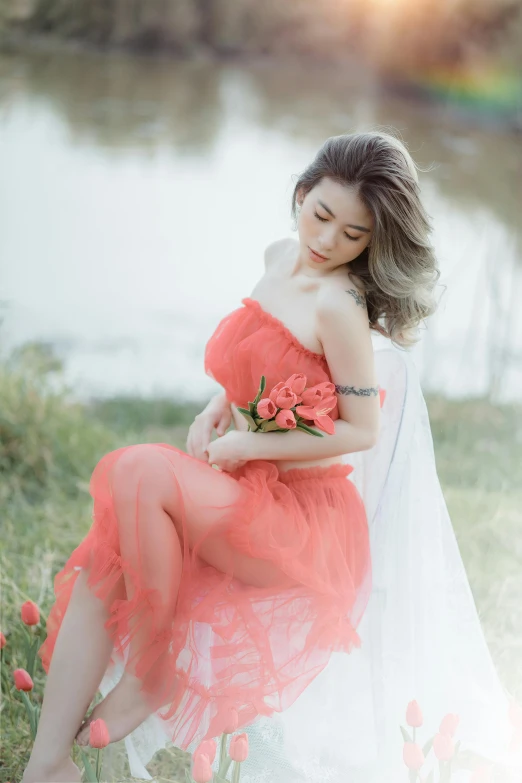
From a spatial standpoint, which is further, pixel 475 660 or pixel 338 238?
pixel 475 660

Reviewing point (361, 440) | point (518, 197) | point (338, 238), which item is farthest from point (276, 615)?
point (518, 197)

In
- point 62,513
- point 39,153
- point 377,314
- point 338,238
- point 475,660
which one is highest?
point 39,153

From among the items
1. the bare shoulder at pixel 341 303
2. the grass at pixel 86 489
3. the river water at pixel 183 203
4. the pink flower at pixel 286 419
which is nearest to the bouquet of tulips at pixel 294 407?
the pink flower at pixel 286 419

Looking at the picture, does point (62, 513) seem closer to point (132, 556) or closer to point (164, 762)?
point (164, 762)

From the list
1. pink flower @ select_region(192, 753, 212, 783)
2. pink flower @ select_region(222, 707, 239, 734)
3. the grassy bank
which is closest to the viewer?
pink flower @ select_region(192, 753, 212, 783)

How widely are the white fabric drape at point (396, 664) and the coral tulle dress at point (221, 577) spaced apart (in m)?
0.09

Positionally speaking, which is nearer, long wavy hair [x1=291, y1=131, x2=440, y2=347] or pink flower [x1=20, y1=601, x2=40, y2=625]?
long wavy hair [x1=291, y1=131, x2=440, y2=347]

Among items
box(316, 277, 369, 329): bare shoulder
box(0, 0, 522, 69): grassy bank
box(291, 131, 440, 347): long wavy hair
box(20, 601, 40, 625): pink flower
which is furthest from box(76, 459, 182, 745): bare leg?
box(0, 0, 522, 69): grassy bank

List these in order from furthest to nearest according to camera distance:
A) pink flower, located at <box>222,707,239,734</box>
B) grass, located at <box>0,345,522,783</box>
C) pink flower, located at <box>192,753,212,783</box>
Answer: grass, located at <box>0,345,522,783</box>, pink flower, located at <box>222,707,239,734</box>, pink flower, located at <box>192,753,212,783</box>

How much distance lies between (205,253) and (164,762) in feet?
10.7

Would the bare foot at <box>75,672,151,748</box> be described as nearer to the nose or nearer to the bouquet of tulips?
the bouquet of tulips

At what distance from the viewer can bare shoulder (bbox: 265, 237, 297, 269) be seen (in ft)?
4.66

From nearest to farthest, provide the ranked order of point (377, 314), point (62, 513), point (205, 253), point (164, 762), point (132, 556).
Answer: point (132, 556), point (377, 314), point (164, 762), point (62, 513), point (205, 253)

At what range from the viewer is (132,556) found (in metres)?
1.15
